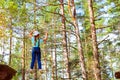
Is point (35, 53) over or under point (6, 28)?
under

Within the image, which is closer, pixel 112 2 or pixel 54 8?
pixel 112 2

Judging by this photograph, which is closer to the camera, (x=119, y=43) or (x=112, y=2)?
(x=112, y=2)

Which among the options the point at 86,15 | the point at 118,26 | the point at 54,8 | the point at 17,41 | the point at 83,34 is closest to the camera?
the point at 118,26

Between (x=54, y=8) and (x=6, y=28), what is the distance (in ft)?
11.4

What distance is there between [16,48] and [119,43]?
29.4ft

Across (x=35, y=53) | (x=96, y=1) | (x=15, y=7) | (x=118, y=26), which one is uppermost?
(x=96, y=1)

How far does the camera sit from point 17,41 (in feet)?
66.4

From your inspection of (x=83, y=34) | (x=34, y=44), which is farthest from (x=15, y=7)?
(x=83, y=34)

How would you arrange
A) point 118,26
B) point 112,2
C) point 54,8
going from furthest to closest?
point 54,8, point 112,2, point 118,26

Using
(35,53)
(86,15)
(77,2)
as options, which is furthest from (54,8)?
(35,53)

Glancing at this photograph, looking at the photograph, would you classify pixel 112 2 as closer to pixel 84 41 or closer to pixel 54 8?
pixel 54 8

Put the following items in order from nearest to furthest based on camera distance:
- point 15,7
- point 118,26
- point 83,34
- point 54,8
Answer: point 118,26 < point 15,7 < point 54,8 < point 83,34

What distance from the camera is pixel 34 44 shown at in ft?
25.1

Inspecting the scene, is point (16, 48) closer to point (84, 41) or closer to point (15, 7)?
point (84, 41)
